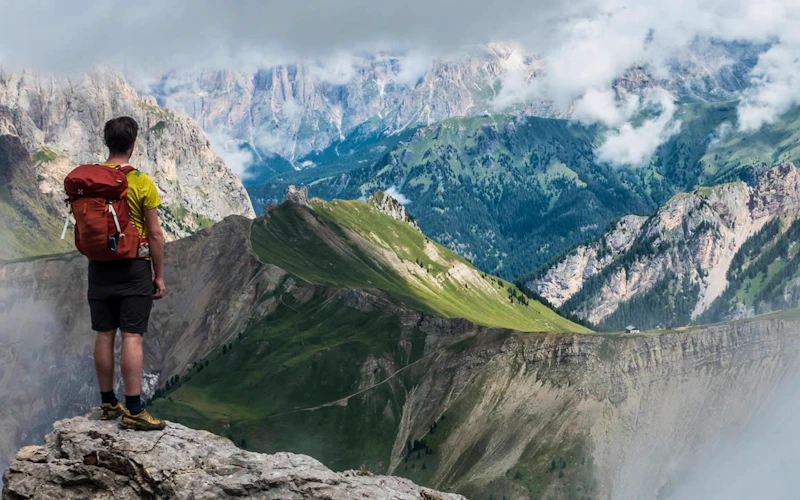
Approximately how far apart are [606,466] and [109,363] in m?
184

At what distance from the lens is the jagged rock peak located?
21.7 m

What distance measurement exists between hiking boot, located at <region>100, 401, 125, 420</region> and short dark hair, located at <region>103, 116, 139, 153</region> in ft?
21.5

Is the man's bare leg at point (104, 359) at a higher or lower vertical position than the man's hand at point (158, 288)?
lower

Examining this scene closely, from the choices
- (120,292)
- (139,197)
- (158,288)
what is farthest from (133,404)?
(139,197)

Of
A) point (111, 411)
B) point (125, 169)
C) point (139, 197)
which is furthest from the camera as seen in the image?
point (111, 411)

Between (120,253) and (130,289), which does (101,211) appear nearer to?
(120,253)

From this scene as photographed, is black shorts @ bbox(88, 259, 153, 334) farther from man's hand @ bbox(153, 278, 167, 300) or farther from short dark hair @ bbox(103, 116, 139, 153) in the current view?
short dark hair @ bbox(103, 116, 139, 153)

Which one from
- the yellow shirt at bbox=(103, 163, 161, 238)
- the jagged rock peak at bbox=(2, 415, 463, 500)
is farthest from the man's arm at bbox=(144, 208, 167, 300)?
the jagged rock peak at bbox=(2, 415, 463, 500)

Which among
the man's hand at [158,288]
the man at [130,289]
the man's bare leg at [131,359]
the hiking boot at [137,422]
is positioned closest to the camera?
the man at [130,289]

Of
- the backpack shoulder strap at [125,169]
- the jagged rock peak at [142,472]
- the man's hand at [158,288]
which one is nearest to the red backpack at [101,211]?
the backpack shoulder strap at [125,169]

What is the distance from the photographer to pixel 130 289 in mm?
22766

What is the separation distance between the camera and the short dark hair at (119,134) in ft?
76.1

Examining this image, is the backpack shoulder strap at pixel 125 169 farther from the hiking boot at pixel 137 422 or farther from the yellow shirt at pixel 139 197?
the hiking boot at pixel 137 422

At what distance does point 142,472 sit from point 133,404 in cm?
178
